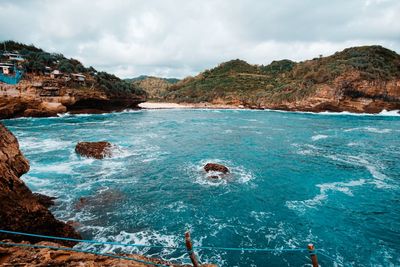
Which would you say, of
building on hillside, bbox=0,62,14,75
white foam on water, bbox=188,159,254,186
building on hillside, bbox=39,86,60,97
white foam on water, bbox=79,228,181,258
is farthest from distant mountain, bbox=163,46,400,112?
white foam on water, bbox=79,228,181,258

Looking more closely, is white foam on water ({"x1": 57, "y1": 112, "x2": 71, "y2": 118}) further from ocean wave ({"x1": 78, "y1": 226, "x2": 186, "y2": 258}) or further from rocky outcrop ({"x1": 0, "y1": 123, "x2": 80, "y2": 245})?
ocean wave ({"x1": 78, "y1": 226, "x2": 186, "y2": 258})

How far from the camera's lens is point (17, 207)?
313 inches

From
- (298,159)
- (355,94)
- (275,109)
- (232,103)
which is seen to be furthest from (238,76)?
(298,159)

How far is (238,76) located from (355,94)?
6413 cm

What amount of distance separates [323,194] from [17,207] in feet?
49.4

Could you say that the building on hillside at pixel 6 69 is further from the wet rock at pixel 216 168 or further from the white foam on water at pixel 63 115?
the wet rock at pixel 216 168

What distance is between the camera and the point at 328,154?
2381cm

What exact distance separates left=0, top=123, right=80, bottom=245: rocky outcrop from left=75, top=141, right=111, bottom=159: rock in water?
1234cm

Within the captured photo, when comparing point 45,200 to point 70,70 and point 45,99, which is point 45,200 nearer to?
point 45,99

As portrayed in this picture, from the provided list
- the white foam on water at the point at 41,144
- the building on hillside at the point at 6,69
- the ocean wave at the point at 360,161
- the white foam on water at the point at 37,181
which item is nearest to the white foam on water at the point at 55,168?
the white foam on water at the point at 37,181

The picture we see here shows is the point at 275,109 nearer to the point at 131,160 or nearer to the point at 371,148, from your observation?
the point at 371,148

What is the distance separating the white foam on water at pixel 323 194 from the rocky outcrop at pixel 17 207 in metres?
10.7

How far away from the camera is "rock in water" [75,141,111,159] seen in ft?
72.1

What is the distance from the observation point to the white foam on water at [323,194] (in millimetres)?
13500
